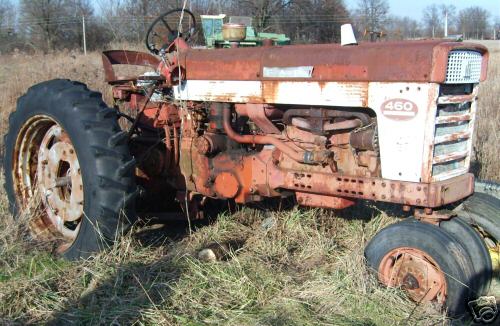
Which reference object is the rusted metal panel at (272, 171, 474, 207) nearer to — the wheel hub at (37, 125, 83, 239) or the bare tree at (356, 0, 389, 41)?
the wheel hub at (37, 125, 83, 239)

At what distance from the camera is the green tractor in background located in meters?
4.30

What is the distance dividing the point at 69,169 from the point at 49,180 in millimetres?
265

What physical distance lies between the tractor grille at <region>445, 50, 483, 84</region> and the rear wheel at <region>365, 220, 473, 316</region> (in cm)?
88

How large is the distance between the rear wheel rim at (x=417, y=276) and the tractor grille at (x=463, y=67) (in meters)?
1.03

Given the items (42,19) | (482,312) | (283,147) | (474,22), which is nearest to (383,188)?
(283,147)

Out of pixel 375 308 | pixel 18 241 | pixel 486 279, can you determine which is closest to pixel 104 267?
pixel 18 241

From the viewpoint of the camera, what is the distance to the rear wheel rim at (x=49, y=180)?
429cm

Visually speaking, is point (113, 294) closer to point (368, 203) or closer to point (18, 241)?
point (18, 241)

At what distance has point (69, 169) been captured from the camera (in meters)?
4.36

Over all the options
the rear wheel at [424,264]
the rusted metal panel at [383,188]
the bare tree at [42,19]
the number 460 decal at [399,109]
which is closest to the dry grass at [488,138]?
the rusted metal panel at [383,188]

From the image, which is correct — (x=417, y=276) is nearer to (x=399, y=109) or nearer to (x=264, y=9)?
(x=399, y=109)

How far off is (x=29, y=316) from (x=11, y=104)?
327 inches

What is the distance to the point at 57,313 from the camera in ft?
10.6

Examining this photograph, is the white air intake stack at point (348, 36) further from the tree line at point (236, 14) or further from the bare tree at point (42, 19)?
the bare tree at point (42, 19)
